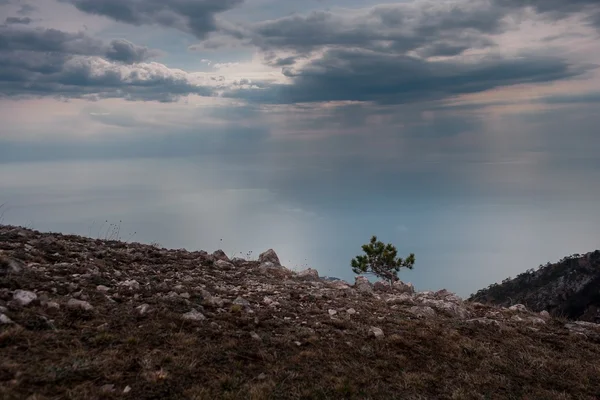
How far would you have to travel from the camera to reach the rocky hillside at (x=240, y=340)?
254 inches

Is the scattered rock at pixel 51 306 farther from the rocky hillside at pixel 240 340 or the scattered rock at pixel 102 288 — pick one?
the scattered rock at pixel 102 288

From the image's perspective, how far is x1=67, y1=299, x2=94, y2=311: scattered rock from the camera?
324 inches

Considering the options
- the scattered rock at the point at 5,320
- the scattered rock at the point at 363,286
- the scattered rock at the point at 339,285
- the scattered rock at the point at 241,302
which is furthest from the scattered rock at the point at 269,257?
the scattered rock at the point at 5,320

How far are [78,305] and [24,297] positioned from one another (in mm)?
956

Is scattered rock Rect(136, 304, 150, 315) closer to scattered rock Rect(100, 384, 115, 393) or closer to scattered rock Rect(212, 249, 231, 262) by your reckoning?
scattered rock Rect(100, 384, 115, 393)

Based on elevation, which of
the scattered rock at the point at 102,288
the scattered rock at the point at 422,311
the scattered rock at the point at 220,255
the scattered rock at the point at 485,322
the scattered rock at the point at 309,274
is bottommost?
the scattered rock at the point at 309,274

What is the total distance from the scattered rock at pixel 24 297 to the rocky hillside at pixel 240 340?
31 mm

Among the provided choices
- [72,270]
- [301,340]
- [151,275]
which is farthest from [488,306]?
[72,270]

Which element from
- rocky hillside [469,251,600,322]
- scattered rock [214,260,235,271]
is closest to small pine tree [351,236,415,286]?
rocky hillside [469,251,600,322]

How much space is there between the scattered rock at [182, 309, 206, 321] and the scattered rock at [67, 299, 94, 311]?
1815mm

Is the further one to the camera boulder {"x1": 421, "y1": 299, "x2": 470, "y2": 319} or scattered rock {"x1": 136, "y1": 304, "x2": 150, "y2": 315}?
boulder {"x1": 421, "y1": 299, "x2": 470, "y2": 319}

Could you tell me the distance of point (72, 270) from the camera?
10.6 m

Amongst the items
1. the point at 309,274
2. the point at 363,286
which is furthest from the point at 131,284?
the point at 363,286

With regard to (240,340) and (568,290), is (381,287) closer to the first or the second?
(240,340)
